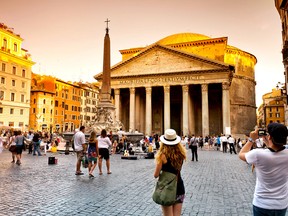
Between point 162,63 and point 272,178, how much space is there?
1285 inches

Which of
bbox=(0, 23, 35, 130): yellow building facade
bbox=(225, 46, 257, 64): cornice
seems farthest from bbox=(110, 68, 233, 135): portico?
bbox=(0, 23, 35, 130): yellow building facade

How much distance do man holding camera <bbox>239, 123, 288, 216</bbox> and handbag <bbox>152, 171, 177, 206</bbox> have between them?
851 mm

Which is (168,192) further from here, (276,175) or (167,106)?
(167,106)

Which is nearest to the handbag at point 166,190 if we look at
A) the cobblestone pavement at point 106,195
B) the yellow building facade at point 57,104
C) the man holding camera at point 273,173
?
the man holding camera at point 273,173

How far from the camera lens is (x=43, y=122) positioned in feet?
157

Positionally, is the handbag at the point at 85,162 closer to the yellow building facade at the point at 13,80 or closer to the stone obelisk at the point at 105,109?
the stone obelisk at the point at 105,109

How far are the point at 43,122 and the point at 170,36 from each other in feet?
94.1

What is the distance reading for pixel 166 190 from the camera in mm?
2803

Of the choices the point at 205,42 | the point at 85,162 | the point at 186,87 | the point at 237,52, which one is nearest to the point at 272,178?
the point at 85,162

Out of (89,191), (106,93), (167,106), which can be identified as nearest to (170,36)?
(167,106)

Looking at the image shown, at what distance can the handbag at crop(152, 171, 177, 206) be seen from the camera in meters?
2.77

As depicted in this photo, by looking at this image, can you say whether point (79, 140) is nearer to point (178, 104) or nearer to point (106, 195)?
point (106, 195)

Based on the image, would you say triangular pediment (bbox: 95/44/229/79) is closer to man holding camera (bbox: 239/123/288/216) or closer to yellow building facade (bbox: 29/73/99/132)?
yellow building facade (bbox: 29/73/99/132)

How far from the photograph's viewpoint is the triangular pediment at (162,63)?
3209 centimetres
